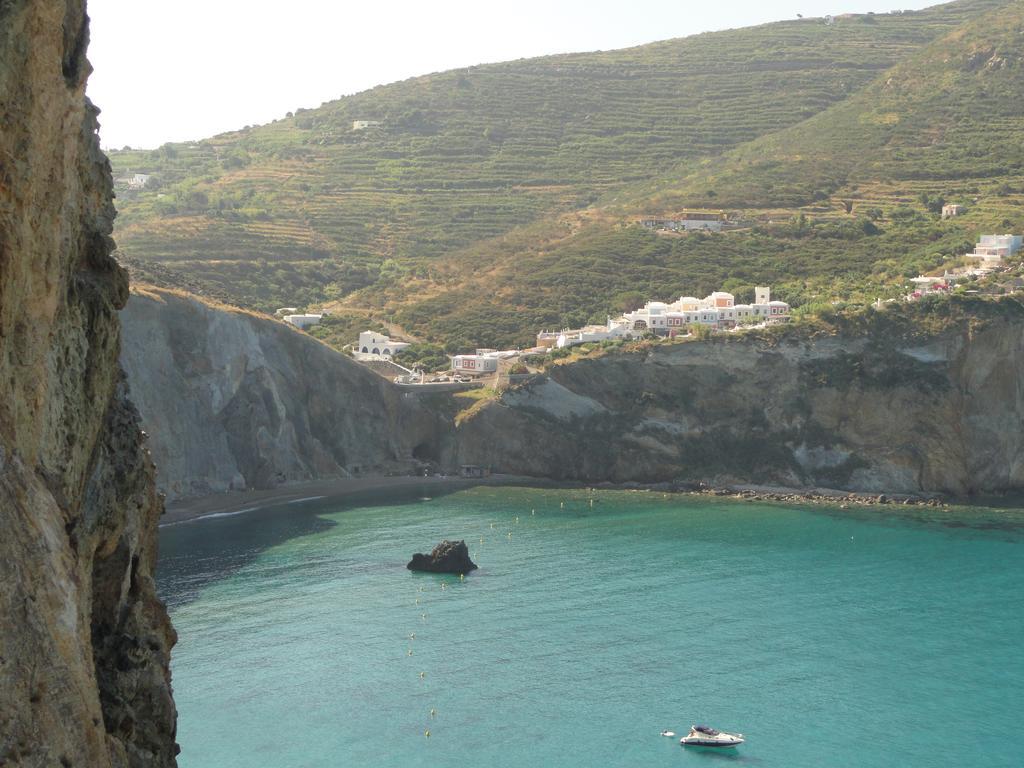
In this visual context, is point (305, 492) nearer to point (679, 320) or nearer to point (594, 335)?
point (594, 335)

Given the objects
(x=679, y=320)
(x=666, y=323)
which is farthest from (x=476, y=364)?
(x=679, y=320)

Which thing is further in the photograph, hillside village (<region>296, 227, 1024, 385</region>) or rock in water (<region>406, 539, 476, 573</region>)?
hillside village (<region>296, 227, 1024, 385</region>)

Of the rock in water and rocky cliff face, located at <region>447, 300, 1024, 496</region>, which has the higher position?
rocky cliff face, located at <region>447, 300, 1024, 496</region>

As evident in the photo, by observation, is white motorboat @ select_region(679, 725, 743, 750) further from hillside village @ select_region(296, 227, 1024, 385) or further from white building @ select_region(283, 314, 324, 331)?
white building @ select_region(283, 314, 324, 331)

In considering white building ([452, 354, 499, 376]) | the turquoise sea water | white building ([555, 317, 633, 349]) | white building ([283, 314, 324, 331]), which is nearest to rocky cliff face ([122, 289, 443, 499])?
the turquoise sea water

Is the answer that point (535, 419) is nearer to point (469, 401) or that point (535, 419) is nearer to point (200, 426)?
point (469, 401)

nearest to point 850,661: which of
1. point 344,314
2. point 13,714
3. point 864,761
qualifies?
point 864,761

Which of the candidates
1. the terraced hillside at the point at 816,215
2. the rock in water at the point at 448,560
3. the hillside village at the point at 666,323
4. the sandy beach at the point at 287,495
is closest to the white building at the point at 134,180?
the terraced hillside at the point at 816,215
